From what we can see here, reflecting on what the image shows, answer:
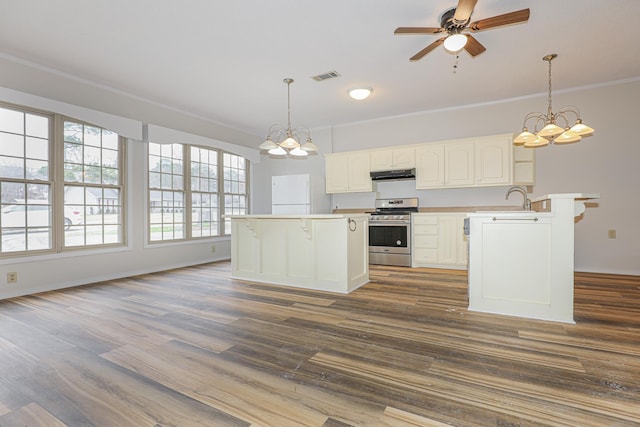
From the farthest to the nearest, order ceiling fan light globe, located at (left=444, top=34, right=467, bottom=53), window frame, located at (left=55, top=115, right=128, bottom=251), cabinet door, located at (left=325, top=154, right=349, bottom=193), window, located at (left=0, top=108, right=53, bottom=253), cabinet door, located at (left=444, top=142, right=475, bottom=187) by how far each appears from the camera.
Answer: cabinet door, located at (left=325, top=154, right=349, bottom=193)
cabinet door, located at (left=444, top=142, right=475, bottom=187)
window frame, located at (left=55, top=115, right=128, bottom=251)
window, located at (left=0, top=108, right=53, bottom=253)
ceiling fan light globe, located at (left=444, top=34, right=467, bottom=53)

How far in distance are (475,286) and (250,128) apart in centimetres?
540

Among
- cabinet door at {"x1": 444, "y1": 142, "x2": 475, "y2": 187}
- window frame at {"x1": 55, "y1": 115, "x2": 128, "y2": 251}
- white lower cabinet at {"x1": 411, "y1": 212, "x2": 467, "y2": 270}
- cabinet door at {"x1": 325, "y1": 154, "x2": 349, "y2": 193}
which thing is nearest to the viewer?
window frame at {"x1": 55, "y1": 115, "x2": 128, "y2": 251}

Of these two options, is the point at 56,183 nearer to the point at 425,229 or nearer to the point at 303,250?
the point at 303,250

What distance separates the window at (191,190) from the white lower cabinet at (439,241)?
3.72m

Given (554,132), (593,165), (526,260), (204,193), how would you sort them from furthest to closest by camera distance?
(204,193), (593,165), (554,132), (526,260)

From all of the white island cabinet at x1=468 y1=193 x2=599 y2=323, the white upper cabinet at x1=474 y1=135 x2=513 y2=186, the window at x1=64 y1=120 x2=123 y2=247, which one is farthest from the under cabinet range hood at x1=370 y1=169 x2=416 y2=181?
the window at x1=64 y1=120 x2=123 y2=247

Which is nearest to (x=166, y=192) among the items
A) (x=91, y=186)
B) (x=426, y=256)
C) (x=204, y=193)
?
(x=204, y=193)

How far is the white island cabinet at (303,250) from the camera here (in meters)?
3.67

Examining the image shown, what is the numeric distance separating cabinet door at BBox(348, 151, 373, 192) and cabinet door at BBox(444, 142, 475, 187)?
4.56 ft

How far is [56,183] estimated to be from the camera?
394 cm

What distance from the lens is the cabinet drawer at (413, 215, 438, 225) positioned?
202 inches

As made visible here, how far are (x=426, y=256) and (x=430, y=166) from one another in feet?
5.04

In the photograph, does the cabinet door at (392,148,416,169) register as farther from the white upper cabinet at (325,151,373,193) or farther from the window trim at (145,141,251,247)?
the window trim at (145,141,251,247)

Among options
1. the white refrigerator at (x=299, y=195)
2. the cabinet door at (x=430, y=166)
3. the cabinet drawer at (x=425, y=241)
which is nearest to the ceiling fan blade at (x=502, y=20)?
the cabinet door at (x=430, y=166)
